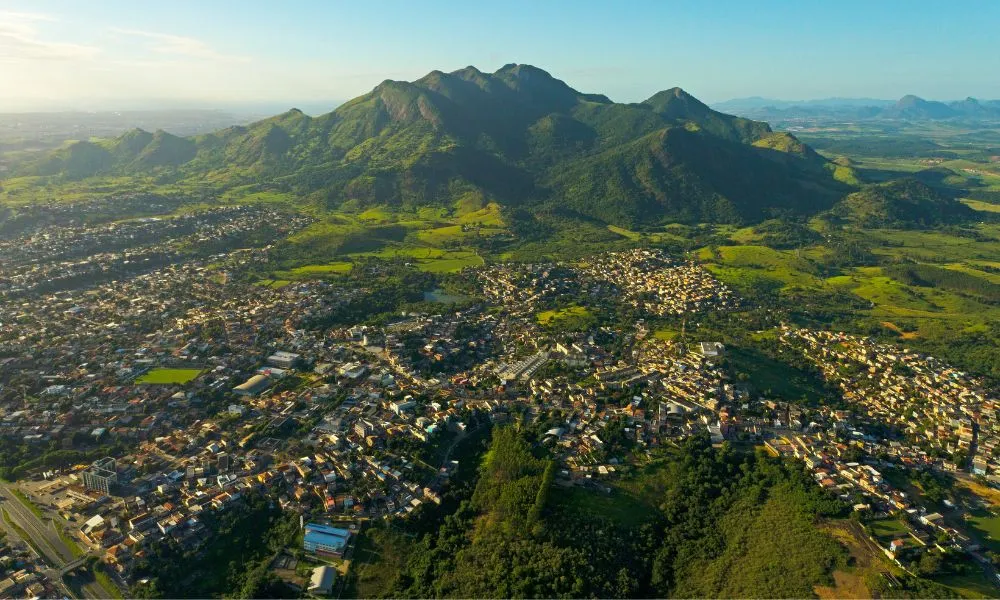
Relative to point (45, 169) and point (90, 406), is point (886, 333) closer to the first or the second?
point (90, 406)

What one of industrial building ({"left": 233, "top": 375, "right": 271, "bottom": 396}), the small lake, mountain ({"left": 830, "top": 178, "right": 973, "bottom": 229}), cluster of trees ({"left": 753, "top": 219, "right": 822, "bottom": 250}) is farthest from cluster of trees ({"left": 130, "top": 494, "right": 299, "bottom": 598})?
mountain ({"left": 830, "top": 178, "right": 973, "bottom": 229})

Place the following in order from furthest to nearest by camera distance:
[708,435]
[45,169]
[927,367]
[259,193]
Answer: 1. [45,169]
2. [259,193]
3. [927,367]
4. [708,435]

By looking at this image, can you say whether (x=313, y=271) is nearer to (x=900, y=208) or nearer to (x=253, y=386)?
(x=253, y=386)

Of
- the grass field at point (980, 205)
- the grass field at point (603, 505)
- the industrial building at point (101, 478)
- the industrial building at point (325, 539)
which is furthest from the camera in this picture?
the grass field at point (980, 205)

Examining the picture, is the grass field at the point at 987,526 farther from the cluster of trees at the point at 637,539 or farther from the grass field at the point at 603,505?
the grass field at the point at 603,505

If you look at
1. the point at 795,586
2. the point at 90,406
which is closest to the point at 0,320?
the point at 90,406

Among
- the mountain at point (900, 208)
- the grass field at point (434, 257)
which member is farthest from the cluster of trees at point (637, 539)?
the mountain at point (900, 208)

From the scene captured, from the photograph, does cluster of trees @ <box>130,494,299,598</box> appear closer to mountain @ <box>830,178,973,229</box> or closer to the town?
the town
